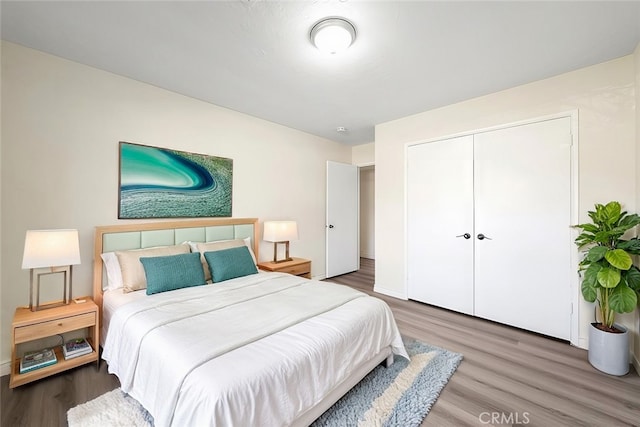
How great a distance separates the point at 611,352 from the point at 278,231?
10.8 ft

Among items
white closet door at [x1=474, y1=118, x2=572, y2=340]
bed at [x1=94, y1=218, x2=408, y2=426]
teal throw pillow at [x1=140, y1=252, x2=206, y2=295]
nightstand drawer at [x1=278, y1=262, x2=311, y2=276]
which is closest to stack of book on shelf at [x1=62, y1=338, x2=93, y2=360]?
bed at [x1=94, y1=218, x2=408, y2=426]

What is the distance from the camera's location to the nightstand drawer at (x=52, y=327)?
69.6 inches

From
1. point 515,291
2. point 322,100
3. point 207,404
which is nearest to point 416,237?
point 515,291

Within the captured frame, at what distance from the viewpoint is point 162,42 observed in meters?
2.03

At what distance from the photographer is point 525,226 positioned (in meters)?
2.73

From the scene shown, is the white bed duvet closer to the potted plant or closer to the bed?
the bed

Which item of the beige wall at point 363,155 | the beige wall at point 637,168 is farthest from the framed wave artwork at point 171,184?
the beige wall at point 637,168

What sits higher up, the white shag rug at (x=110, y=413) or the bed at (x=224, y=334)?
the bed at (x=224, y=334)

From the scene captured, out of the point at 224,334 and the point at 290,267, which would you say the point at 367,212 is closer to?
the point at 290,267

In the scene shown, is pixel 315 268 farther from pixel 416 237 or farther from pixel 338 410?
pixel 338 410

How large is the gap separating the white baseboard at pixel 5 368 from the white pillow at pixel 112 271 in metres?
0.75

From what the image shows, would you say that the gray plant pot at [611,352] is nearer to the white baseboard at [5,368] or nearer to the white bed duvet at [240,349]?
the white bed duvet at [240,349]

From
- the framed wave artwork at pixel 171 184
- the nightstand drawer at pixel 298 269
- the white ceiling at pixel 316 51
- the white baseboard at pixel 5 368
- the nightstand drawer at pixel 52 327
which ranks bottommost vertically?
the white baseboard at pixel 5 368

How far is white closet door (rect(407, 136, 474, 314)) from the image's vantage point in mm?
3158
